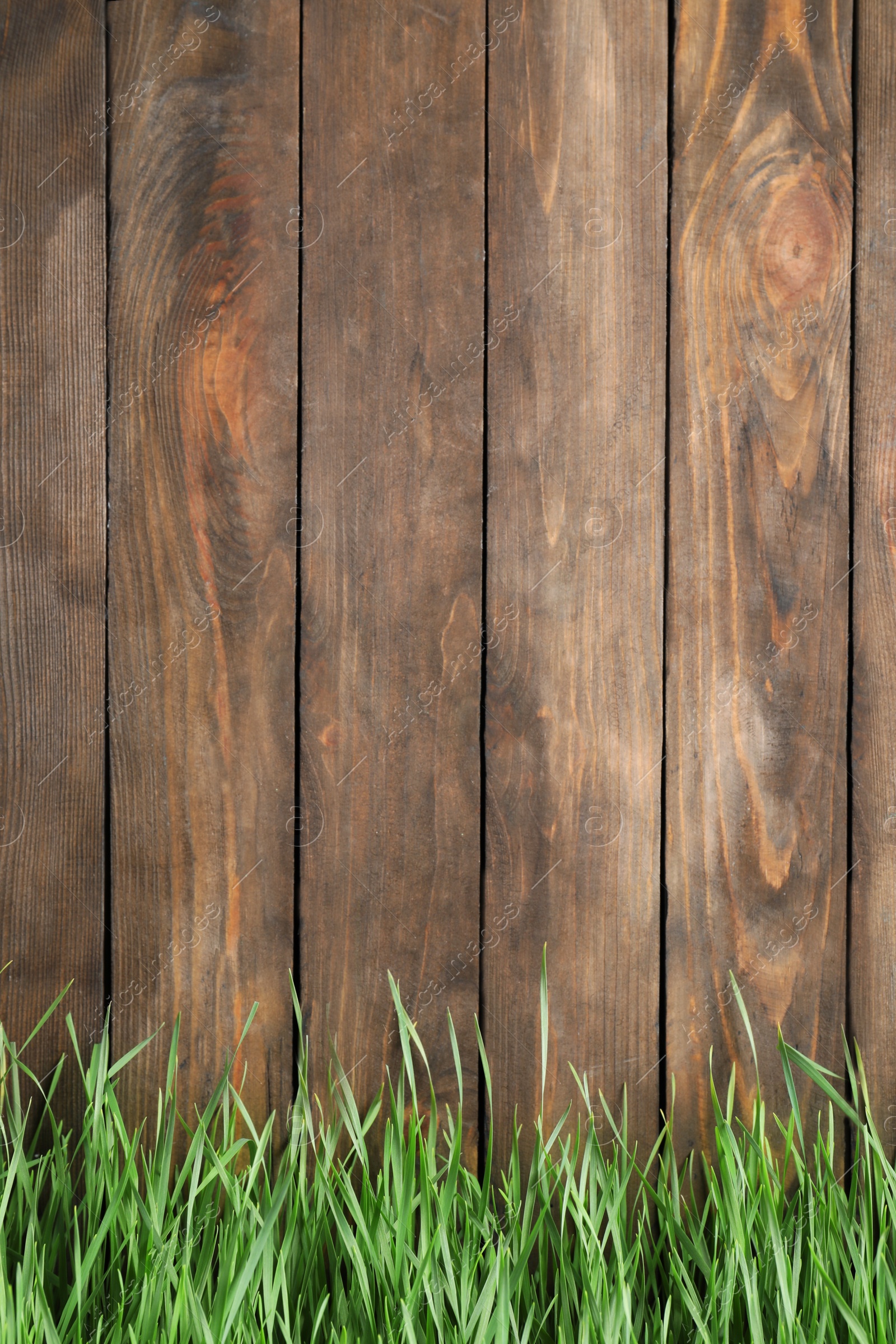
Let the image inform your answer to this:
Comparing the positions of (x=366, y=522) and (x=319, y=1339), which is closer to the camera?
(x=319, y=1339)

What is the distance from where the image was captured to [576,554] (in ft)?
2.76

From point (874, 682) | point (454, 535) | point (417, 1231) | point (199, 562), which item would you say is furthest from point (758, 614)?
point (417, 1231)

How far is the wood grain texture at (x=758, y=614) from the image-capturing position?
83 cm

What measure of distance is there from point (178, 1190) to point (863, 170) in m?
1.16

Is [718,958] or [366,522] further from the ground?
[366,522]

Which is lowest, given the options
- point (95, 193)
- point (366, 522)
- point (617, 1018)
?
point (617, 1018)

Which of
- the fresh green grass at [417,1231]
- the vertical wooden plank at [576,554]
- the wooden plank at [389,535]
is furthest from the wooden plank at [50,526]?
the vertical wooden plank at [576,554]

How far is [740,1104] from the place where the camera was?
0.84m

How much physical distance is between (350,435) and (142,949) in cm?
57

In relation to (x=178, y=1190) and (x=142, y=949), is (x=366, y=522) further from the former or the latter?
→ (x=178, y=1190)

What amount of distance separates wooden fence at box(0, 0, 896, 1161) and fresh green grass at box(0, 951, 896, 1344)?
6 cm

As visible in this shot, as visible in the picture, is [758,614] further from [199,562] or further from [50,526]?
[50,526]

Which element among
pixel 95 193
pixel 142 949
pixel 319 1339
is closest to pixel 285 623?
pixel 142 949

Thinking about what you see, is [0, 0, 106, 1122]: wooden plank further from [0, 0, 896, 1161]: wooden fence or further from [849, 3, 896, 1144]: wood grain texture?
[849, 3, 896, 1144]: wood grain texture
